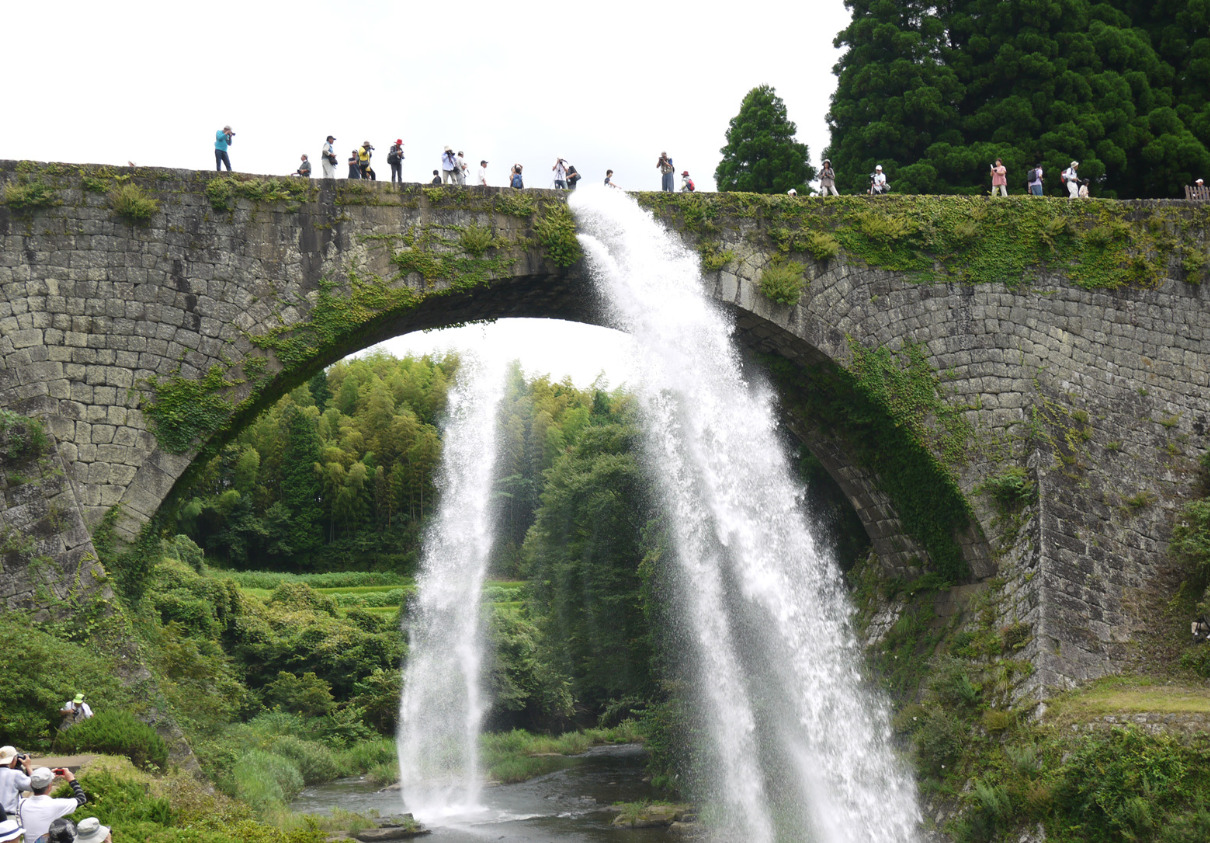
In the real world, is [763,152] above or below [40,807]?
above

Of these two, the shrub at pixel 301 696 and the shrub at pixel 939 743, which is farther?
the shrub at pixel 301 696

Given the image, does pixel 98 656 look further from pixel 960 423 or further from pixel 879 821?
pixel 960 423

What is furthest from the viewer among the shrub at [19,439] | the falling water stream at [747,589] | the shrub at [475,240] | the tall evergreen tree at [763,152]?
the tall evergreen tree at [763,152]

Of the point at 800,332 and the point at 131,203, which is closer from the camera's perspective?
the point at 131,203

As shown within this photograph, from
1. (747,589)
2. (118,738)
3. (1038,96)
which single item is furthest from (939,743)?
(1038,96)

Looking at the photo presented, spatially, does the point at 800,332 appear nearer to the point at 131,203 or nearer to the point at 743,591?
the point at 743,591

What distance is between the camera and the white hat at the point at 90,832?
6.18 meters

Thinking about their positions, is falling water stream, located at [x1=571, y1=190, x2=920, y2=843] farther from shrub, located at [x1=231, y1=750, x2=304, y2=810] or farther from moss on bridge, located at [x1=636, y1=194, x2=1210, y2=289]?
shrub, located at [x1=231, y1=750, x2=304, y2=810]

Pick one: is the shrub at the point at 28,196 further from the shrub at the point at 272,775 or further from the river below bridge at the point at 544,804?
the river below bridge at the point at 544,804

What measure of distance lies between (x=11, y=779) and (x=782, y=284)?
1139 centimetres

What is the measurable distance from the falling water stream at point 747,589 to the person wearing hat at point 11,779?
9591mm

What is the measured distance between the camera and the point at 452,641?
91.8 ft

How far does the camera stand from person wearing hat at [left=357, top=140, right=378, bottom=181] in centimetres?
1480

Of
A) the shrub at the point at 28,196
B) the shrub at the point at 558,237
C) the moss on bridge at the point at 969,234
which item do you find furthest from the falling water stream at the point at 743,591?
the shrub at the point at 28,196
